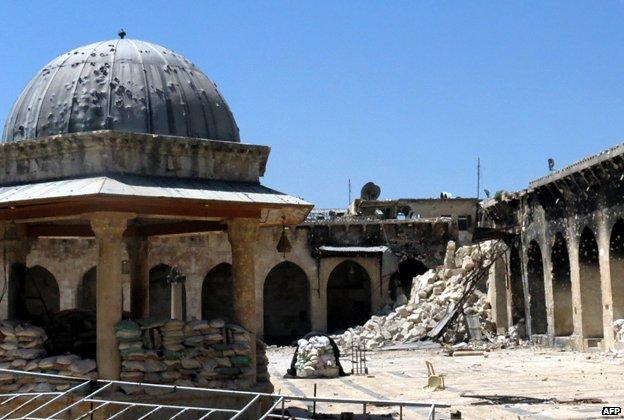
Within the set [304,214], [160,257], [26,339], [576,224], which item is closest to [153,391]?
[26,339]

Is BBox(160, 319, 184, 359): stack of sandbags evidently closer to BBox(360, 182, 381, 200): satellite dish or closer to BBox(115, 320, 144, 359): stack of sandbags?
BBox(115, 320, 144, 359): stack of sandbags

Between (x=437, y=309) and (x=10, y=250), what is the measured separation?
23150 millimetres

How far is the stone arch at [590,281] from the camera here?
87.0ft

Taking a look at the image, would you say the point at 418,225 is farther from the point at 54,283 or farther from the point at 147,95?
the point at 147,95

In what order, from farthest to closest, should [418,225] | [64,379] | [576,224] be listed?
[418,225] → [576,224] → [64,379]

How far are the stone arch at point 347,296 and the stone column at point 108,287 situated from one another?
3120 centimetres

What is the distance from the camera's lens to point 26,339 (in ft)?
35.0

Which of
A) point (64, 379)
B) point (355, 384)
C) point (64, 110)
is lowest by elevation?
point (355, 384)

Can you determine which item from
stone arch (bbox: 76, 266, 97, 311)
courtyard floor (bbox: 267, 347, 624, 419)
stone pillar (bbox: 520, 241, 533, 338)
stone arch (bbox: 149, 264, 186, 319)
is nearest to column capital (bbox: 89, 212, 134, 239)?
courtyard floor (bbox: 267, 347, 624, 419)

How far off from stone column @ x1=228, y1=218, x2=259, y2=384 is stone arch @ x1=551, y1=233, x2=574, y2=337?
1943cm

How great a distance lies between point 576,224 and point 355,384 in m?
10.9

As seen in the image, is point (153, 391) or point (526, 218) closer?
point (153, 391)

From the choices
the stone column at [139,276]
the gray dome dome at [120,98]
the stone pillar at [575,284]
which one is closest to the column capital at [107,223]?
the gray dome dome at [120,98]

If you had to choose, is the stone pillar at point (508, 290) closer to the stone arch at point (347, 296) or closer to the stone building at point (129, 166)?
the stone arch at point (347, 296)
